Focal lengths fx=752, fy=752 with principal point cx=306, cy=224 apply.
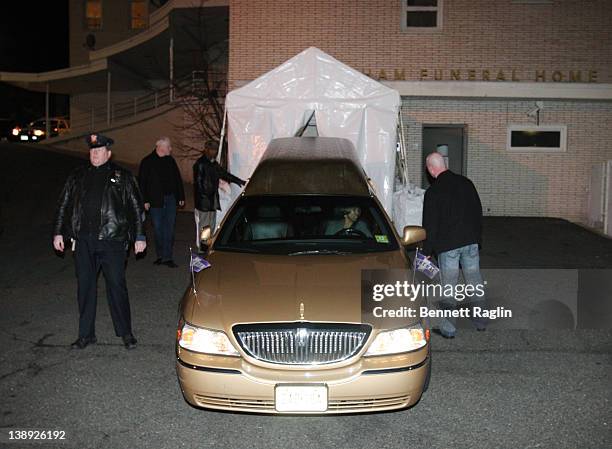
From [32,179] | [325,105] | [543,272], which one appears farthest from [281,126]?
[32,179]

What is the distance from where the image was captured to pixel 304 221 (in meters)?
6.62

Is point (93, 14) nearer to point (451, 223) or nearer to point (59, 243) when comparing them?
point (59, 243)

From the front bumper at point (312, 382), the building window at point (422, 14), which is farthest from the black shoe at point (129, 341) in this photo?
the building window at point (422, 14)

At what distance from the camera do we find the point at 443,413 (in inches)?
211

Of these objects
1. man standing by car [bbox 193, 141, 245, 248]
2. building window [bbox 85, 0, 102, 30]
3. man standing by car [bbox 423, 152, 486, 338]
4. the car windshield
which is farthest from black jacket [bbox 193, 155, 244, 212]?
building window [bbox 85, 0, 102, 30]

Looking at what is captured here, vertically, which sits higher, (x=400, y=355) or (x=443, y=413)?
(x=400, y=355)

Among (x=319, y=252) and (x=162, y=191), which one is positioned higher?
(x=162, y=191)

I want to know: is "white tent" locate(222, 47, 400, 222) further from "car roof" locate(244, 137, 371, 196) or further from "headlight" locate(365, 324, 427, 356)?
"headlight" locate(365, 324, 427, 356)

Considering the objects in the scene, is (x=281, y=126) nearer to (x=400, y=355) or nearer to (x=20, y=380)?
(x=20, y=380)

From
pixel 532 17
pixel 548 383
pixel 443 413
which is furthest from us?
pixel 532 17

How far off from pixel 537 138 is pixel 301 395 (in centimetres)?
1335

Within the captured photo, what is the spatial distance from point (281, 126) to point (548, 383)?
21.6ft

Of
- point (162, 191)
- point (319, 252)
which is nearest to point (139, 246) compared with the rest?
point (319, 252)

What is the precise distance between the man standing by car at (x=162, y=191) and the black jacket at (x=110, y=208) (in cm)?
350
